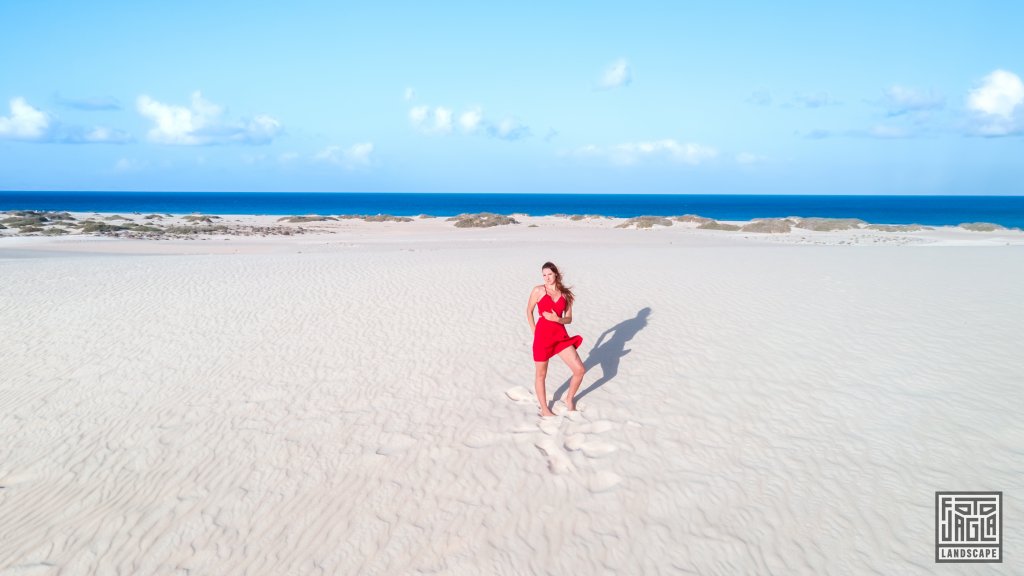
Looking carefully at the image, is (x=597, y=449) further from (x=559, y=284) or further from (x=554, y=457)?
(x=559, y=284)

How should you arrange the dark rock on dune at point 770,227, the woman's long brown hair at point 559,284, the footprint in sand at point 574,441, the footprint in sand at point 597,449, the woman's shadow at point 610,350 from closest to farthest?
the footprint in sand at point 597,449 < the footprint in sand at point 574,441 < the woman's long brown hair at point 559,284 < the woman's shadow at point 610,350 < the dark rock on dune at point 770,227

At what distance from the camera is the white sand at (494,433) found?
17.1 ft

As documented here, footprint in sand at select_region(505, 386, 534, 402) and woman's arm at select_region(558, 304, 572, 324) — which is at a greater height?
woman's arm at select_region(558, 304, 572, 324)

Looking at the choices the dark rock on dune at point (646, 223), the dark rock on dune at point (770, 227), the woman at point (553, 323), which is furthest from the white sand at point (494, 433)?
the dark rock on dune at point (646, 223)

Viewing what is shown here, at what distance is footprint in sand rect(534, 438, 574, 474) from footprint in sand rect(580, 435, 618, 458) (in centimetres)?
26

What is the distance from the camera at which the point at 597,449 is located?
6602 millimetres

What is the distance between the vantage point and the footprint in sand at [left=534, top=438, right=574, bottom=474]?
6234 mm

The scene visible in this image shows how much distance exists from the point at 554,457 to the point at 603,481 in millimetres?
666

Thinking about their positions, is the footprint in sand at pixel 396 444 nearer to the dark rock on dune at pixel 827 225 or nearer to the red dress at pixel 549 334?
the red dress at pixel 549 334

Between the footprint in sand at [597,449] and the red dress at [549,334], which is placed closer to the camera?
the footprint in sand at [597,449]

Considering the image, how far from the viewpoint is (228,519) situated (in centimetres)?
570

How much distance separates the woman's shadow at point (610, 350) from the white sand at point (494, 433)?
62 millimetres
